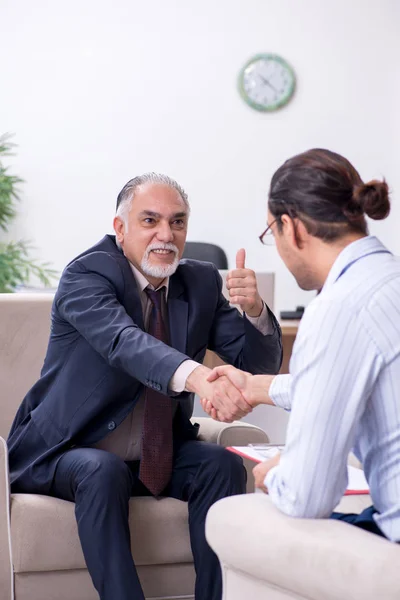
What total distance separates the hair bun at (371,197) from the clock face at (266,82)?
15.2ft

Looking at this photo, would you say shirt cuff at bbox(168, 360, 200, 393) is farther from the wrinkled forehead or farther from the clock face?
the clock face

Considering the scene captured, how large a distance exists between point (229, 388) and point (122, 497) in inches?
14.7

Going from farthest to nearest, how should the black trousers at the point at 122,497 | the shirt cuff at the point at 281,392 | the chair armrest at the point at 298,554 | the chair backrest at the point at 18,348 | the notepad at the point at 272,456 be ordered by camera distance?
1. the chair backrest at the point at 18,348
2. the black trousers at the point at 122,497
3. the shirt cuff at the point at 281,392
4. the notepad at the point at 272,456
5. the chair armrest at the point at 298,554

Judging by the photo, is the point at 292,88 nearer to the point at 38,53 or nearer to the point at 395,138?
the point at 395,138

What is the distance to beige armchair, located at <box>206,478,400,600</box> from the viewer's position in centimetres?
128

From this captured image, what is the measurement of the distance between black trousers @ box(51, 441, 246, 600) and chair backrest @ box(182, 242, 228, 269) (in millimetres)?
3017

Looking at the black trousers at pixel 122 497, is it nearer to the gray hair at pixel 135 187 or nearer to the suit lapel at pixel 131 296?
the suit lapel at pixel 131 296

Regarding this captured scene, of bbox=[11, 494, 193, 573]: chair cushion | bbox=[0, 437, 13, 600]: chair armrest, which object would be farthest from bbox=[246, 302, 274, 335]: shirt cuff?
bbox=[0, 437, 13, 600]: chair armrest

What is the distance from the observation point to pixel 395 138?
618 cm

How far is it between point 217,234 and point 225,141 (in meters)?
0.67

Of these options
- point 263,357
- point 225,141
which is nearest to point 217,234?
point 225,141

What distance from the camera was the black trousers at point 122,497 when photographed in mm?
1993

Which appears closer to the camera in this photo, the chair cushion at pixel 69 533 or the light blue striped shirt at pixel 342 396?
the light blue striped shirt at pixel 342 396

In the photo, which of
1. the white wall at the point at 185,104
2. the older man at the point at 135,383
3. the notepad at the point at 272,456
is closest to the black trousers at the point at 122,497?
the older man at the point at 135,383
